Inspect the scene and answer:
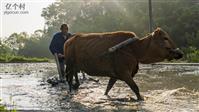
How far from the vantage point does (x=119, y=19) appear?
51.3m

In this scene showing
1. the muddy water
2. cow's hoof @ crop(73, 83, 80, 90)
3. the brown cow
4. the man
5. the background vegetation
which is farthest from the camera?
the background vegetation

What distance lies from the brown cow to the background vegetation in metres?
18.3

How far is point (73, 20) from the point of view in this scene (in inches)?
2640

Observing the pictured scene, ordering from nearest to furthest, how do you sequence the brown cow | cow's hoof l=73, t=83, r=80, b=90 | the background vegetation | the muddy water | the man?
the muddy water < the brown cow < cow's hoof l=73, t=83, r=80, b=90 < the man < the background vegetation

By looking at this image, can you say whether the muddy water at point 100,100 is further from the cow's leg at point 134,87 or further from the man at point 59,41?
the man at point 59,41

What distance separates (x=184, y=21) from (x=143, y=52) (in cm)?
3511

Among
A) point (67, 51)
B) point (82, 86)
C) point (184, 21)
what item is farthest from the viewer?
point (184, 21)

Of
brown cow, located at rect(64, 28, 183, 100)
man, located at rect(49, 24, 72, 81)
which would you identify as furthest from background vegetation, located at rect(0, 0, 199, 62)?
brown cow, located at rect(64, 28, 183, 100)

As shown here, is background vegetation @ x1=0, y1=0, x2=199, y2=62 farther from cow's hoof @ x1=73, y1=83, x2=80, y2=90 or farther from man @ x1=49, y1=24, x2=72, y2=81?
cow's hoof @ x1=73, y1=83, x2=80, y2=90

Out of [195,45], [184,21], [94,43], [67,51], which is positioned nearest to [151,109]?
[94,43]

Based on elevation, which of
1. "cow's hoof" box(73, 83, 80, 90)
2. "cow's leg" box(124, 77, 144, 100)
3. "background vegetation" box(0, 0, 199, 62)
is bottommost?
"background vegetation" box(0, 0, 199, 62)

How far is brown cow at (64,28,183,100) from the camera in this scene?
9695 mm

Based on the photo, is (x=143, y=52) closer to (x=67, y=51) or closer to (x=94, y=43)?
(x=94, y=43)

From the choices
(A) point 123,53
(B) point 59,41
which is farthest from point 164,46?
(B) point 59,41
